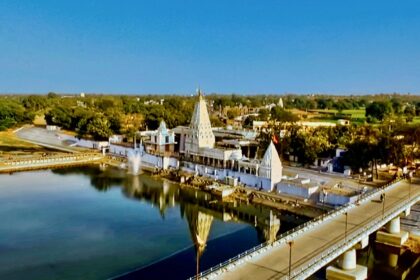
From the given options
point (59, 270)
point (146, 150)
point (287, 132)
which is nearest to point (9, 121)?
point (146, 150)

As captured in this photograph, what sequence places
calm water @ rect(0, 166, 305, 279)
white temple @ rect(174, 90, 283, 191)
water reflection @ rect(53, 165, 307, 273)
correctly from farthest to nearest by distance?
white temple @ rect(174, 90, 283, 191) < water reflection @ rect(53, 165, 307, 273) < calm water @ rect(0, 166, 305, 279)

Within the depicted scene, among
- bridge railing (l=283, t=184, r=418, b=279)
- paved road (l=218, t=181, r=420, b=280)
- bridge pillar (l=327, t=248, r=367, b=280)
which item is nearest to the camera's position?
paved road (l=218, t=181, r=420, b=280)

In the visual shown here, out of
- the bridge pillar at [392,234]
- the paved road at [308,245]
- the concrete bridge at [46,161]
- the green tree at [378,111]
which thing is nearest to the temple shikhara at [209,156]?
the concrete bridge at [46,161]

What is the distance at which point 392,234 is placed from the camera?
32.4m

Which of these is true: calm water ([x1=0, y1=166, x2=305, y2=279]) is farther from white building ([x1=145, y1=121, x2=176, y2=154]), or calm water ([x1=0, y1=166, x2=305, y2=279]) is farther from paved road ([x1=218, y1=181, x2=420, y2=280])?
white building ([x1=145, y1=121, x2=176, y2=154])

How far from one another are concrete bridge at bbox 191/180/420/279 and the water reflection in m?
4.99

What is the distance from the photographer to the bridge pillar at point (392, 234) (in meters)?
32.0

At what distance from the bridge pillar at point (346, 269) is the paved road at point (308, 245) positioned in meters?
1.06

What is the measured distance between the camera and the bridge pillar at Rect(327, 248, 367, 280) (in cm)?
2489

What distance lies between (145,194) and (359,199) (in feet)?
68.9

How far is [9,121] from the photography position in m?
89.8

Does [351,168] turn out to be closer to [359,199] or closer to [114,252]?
[359,199]

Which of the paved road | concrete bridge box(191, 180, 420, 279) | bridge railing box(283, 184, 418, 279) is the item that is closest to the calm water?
the paved road

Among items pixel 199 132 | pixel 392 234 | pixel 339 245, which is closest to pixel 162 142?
pixel 199 132
